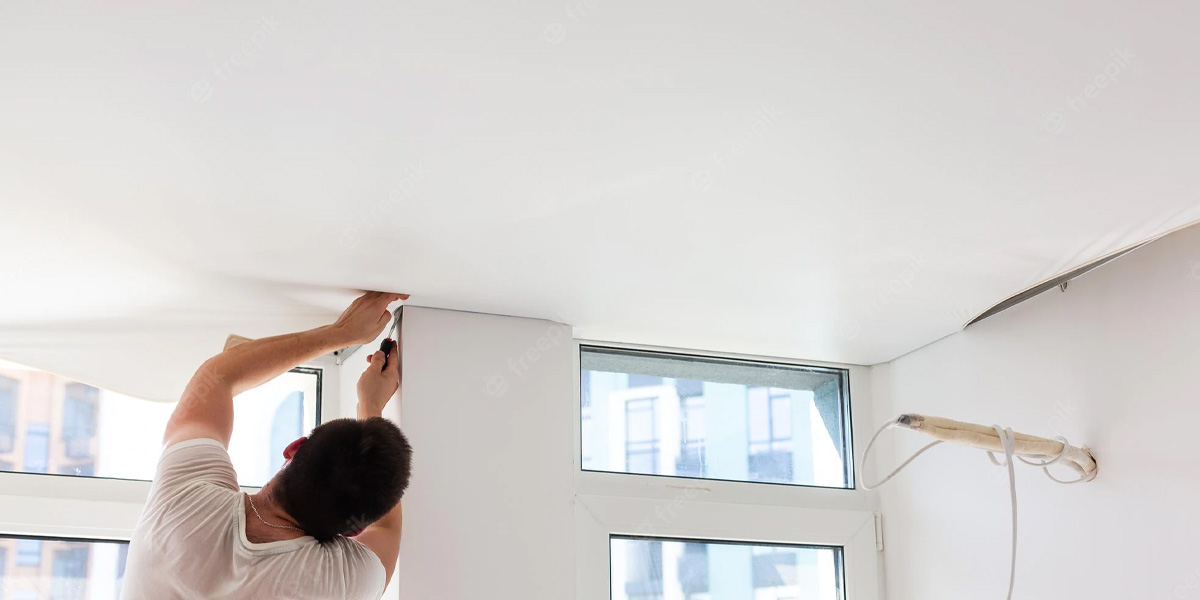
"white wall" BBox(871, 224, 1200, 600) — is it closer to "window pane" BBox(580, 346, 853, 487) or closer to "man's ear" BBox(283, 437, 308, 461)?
"window pane" BBox(580, 346, 853, 487)

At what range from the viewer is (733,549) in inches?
97.0

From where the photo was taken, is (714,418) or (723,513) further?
(714,418)

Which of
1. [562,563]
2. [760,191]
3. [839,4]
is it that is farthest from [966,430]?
[839,4]

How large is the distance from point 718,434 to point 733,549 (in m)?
0.28

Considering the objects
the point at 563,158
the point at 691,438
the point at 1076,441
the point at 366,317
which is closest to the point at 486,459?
the point at 366,317

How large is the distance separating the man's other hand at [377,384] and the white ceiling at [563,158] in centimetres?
16

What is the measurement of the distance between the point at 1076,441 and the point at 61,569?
80.8 inches

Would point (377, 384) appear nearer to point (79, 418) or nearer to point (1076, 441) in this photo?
point (79, 418)

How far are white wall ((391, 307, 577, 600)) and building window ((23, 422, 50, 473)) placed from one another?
2.47 ft

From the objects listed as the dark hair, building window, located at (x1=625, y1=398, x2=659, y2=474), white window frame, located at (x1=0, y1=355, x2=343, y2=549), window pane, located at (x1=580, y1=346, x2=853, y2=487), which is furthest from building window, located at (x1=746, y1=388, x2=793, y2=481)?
white window frame, located at (x1=0, y1=355, x2=343, y2=549)

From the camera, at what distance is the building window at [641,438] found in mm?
2455

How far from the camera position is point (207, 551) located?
1494 mm

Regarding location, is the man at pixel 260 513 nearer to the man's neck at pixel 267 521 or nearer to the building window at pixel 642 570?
the man's neck at pixel 267 521

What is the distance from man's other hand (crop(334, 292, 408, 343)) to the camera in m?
2.02
